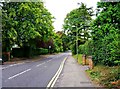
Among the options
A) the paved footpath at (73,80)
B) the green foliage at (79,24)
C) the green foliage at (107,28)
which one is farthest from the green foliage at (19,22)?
the green foliage at (107,28)

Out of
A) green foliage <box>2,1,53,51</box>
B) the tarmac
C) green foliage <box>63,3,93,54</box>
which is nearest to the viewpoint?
the tarmac

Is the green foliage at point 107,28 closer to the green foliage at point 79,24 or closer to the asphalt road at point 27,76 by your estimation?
the asphalt road at point 27,76

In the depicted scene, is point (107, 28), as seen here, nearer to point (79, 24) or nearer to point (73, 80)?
point (73, 80)

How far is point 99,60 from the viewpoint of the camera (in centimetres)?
2445

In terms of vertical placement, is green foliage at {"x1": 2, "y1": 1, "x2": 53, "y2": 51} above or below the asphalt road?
above

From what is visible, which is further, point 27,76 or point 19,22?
point 19,22

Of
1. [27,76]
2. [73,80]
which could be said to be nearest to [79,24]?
[27,76]

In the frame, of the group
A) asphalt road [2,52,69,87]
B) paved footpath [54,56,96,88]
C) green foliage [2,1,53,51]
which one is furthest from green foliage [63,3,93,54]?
paved footpath [54,56,96,88]

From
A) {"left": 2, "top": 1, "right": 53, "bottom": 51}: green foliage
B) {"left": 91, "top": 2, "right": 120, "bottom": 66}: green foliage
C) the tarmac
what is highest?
{"left": 2, "top": 1, "right": 53, "bottom": 51}: green foliage

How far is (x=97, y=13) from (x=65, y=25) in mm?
63594

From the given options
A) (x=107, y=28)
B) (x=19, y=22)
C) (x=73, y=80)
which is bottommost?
(x=73, y=80)

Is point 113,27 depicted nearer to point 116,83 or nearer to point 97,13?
point 97,13

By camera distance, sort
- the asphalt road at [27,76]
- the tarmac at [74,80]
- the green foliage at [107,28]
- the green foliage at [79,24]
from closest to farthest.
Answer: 1. the tarmac at [74,80]
2. the asphalt road at [27,76]
3. the green foliage at [107,28]
4. the green foliage at [79,24]

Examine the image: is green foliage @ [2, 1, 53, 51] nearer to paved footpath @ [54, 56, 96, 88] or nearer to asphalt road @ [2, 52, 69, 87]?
asphalt road @ [2, 52, 69, 87]
